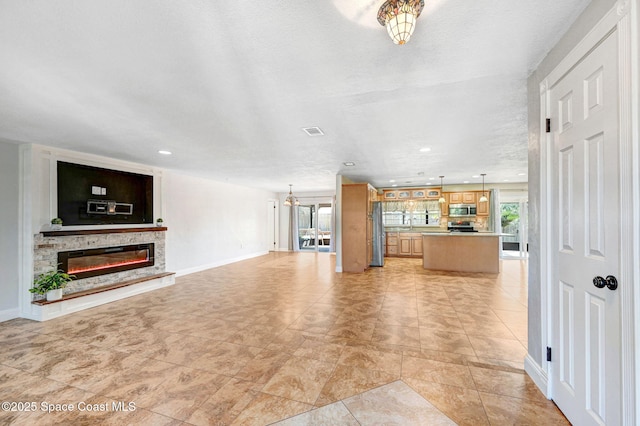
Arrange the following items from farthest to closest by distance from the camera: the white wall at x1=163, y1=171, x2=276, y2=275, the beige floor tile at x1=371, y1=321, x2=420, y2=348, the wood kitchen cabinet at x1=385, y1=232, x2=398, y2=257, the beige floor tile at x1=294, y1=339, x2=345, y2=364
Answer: the wood kitchen cabinet at x1=385, y1=232, x2=398, y2=257
the white wall at x1=163, y1=171, x2=276, y2=275
the beige floor tile at x1=371, y1=321, x2=420, y2=348
the beige floor tile at x1=294, y1=339, x2=345, y2=364

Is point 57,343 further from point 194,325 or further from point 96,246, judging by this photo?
point 96,246

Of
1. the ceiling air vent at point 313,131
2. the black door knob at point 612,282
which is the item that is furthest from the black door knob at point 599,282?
the ceiling air vent at point 313,131

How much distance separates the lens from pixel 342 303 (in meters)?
4.29

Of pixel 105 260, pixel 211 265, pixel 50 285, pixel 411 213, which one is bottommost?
pixel 211 265

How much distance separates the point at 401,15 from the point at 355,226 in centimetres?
568

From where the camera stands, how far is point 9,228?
3.84 metres

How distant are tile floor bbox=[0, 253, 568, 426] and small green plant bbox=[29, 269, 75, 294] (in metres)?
0.45

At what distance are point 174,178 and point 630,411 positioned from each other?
7327mm

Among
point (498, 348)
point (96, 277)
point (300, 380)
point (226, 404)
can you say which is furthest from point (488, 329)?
point (96, 277)

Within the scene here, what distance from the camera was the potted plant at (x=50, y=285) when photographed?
385cm

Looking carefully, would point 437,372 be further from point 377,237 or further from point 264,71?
point 377,237

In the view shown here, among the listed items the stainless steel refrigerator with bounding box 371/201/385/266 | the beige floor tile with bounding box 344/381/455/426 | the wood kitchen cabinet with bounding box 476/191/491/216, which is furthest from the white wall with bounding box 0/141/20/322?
the wood kitchen cabinet with bounding box 476/191/491/216

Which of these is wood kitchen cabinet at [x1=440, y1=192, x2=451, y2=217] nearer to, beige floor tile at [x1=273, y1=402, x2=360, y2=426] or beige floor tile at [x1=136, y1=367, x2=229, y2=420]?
beige floor tile at [x1=273, y1=402, x2=360, y2=426]

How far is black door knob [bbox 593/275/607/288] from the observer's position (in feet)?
4.50
